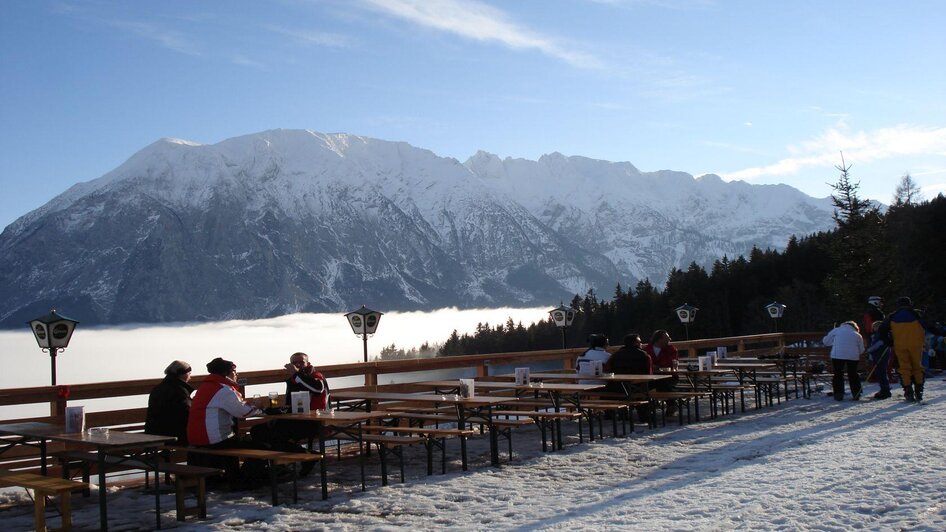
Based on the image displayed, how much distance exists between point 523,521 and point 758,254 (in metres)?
81.8

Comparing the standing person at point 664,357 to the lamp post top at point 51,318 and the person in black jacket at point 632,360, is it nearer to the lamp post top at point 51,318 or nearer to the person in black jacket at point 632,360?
the person in black jacket at point 632,360

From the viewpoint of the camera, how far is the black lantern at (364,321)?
18.1 metres

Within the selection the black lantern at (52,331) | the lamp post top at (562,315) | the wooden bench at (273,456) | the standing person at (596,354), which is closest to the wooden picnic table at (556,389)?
the standing person at (596,354)

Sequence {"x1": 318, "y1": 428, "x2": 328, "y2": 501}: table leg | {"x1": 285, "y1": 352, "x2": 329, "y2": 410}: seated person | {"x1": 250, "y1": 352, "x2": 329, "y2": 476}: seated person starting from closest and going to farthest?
{"x1": 318, "y1": 428, "x2": 328, "y2": 501}: table leg → {"x1": 250, "y1": 352, "x2": 329, "y2": 476}: seated person → {"x1": 285, "y1": 352, "x2": 329, "y2": 410}: seated person

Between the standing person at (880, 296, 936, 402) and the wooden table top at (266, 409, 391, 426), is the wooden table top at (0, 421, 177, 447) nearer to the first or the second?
the wooden table top at (266, 409, 391, 426)

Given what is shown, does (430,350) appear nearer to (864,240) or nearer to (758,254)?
(758,254)

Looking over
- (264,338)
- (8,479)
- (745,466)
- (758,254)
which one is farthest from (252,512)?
(264,338)

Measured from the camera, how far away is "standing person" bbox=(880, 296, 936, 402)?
12.9m

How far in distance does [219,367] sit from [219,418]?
1.54 feet

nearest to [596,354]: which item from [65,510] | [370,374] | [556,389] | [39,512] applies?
[556,389]

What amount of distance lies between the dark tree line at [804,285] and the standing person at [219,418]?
22211 millimetres

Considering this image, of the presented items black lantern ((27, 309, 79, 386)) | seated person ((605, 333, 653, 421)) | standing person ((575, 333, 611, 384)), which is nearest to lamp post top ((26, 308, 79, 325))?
black lantern ((27, 309, 79, 386))

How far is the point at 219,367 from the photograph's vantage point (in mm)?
7883

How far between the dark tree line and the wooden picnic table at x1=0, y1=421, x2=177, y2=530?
23449 mm
